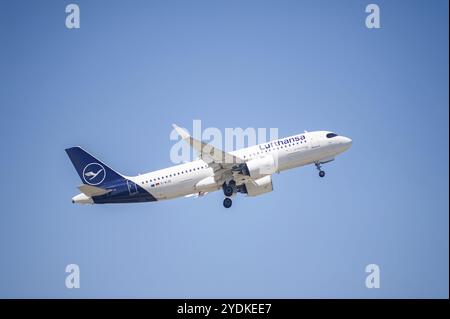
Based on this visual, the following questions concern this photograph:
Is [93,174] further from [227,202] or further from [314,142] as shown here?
[314,142]

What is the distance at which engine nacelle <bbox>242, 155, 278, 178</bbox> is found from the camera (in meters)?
65.9

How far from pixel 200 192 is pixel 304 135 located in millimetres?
11544

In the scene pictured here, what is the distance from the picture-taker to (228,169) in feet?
219

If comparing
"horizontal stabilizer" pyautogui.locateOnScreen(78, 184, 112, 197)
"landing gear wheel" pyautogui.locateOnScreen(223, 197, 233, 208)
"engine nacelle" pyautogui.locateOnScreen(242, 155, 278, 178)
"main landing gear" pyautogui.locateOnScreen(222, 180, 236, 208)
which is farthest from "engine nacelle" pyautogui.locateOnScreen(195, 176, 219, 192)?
"horizontal stabilizer" pyautogui.locateOnScreen(78, 184, 112, 197)

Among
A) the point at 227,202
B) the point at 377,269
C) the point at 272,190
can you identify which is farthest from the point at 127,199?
the point at 377,269

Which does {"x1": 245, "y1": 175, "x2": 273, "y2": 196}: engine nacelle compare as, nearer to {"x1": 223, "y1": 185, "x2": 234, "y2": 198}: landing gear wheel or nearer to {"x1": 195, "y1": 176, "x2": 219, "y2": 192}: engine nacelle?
{"x1": 223, "y1": 185, "x2": 234, "y2": 198}: landing gear wheel

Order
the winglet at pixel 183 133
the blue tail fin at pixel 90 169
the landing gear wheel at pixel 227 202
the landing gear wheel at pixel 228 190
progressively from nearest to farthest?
the winglet at pixel 183 133
the blue tail fin at pixel 90 169
the landing gear wheel at pixel 228 190
the landing gear wheel at pixel 227 202

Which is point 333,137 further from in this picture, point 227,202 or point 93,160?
point 93,160

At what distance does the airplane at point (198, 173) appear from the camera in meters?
66.0

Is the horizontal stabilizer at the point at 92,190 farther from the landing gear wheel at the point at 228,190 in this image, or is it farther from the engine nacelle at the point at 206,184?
the landing gear wheel at the point at 228,190

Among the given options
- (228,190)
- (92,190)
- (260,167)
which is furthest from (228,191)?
(92,190)

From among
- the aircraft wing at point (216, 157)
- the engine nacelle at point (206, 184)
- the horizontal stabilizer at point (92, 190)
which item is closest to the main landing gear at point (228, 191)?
the aircraft wing at point (216, 157)

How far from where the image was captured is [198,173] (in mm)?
67125

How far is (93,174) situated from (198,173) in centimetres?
985
